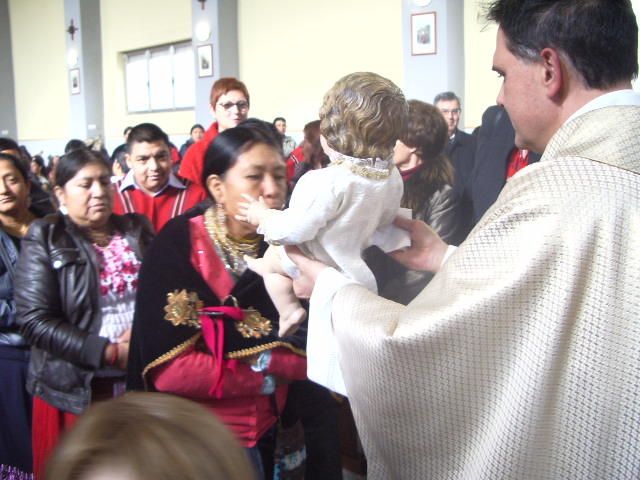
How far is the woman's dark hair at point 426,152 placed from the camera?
2.83m

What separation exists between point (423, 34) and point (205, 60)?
4708 mm

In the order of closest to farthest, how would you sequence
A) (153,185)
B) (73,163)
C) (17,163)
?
(73,163), (17,163), (153,185)

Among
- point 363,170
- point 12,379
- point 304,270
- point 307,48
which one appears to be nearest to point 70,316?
point 12,379

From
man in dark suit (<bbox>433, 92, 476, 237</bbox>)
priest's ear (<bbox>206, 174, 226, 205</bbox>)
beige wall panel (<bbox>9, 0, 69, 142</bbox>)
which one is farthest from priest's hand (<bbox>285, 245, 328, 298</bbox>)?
beige wall panel (<bbox>9, 0, 69, 142</bbox>)

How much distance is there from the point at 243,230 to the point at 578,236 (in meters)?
1.20

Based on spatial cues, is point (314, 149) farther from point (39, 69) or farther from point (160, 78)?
point (39, 69)

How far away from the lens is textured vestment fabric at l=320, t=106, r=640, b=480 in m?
1.12

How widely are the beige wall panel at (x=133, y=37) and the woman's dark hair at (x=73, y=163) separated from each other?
1117 centimetres

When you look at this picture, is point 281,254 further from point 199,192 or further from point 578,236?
point 199,192

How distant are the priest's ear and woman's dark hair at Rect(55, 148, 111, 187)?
76 cm

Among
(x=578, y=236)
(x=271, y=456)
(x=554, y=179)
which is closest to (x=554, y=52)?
(x=554, y=179)

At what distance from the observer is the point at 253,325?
78.8 inches

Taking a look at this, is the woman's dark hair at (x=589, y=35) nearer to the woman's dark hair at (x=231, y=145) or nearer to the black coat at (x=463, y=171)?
the woman's dark hair at (x=231, y=145)

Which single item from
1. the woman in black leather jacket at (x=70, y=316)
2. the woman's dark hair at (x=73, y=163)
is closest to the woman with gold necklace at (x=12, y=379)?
the woman in black leather jacket at (x=70, y=316)
